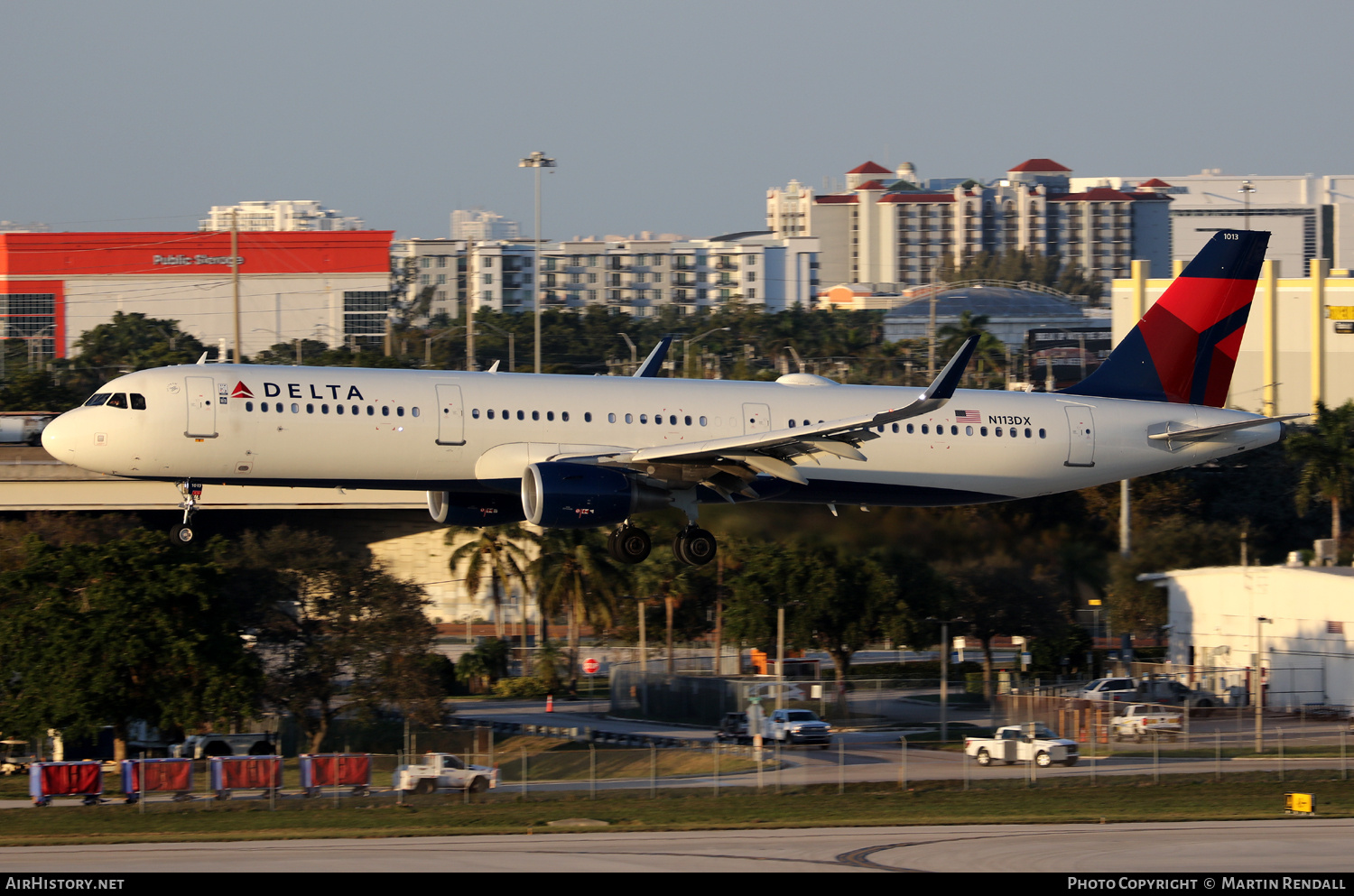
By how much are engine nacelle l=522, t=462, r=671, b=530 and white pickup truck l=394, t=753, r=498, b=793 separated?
11.9 m

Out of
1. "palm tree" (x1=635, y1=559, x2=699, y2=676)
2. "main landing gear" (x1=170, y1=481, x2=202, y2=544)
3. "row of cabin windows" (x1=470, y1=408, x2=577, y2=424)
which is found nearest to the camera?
"main landing gear" (x1=170, y1=481, x2=202, y2=544)

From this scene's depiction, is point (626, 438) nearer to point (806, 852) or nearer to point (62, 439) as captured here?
point (806, 852)

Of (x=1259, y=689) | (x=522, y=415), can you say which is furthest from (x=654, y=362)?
(x=1259, y=689)

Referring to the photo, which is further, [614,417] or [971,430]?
[971,430]

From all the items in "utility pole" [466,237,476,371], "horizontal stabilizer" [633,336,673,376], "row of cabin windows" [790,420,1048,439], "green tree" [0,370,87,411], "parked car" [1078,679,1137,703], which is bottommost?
"parked car" [1078,679,1137,703]

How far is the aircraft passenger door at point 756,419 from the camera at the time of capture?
37938 mm

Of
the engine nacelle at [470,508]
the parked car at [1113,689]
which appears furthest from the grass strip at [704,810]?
the parked car at [1113,689]

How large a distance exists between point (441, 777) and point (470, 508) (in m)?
10.7

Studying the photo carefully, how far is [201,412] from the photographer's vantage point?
114 feet

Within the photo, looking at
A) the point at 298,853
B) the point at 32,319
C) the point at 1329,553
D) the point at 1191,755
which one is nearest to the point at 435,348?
the point at 32,319

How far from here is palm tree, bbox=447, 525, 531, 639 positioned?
285 feet

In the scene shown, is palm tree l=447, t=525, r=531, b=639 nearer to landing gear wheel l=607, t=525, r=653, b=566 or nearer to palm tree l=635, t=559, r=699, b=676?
palm tree l=635, t=559, r=699, b=676

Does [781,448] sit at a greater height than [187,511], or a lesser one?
greater

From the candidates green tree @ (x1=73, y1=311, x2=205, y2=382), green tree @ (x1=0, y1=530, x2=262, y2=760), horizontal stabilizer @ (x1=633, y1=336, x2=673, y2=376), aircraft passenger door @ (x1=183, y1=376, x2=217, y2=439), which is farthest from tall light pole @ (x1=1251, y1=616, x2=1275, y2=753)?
green tree @ (x1=73, y1=311, x2=205, y2=382)
